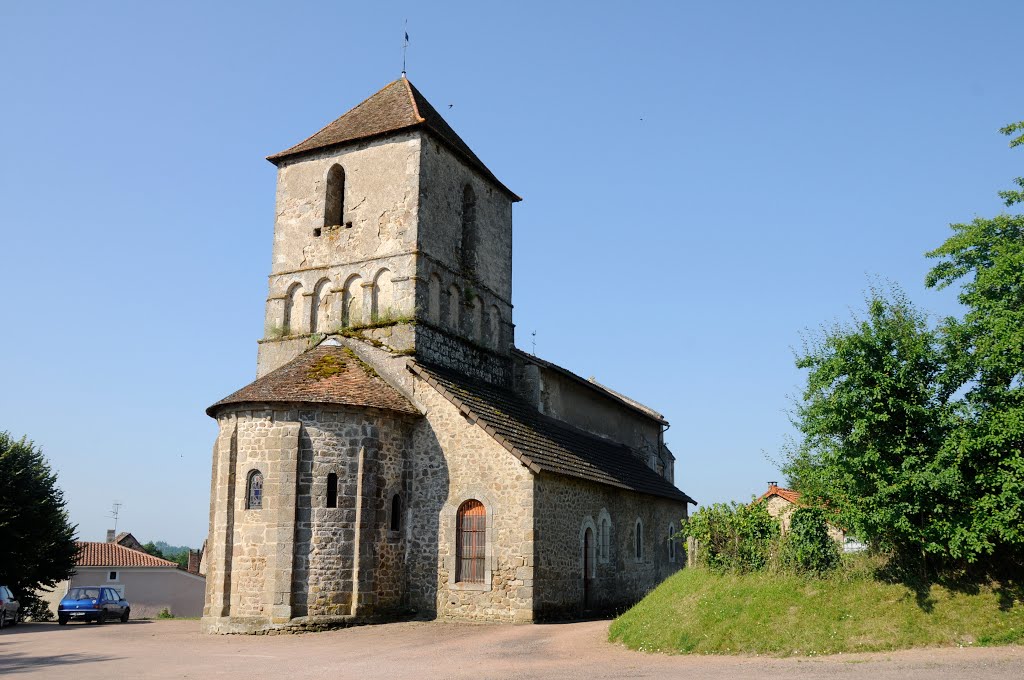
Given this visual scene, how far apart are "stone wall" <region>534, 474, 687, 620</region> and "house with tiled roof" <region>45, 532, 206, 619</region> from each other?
22.5 metres

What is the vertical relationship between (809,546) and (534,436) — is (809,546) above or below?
below

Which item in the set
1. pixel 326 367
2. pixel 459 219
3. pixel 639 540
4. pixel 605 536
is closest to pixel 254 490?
pixel 326 367

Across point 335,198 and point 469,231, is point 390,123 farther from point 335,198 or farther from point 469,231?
point 469,231

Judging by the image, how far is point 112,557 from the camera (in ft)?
138

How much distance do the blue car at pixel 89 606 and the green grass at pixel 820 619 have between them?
1695cm

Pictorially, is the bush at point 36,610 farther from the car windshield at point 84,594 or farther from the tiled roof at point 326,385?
the tiled roof at point 326,385

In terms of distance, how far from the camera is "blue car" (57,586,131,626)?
25.6 metres

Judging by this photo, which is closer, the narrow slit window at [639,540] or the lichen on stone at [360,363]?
the lichen on stone at [360,363]

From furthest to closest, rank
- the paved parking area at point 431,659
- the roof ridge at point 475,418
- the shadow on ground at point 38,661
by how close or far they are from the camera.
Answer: the roof ridge at point 475,418 → the shadow on ground at point 38,661 → the paved parking area at point 431,659

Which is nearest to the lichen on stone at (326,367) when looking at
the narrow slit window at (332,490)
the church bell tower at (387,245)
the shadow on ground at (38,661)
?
the church bell tower at (387,245)

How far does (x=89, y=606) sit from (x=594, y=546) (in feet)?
49.3

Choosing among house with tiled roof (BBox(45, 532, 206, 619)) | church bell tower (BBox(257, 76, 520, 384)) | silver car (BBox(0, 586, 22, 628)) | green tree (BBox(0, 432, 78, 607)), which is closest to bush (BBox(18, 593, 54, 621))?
green tree (BBox(0, 432, 78, 607))

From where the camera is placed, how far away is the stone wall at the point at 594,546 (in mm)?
21438

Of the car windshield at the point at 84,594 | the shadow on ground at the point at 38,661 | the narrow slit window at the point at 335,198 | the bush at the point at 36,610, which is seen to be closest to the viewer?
the shadow on ground at the point at 38,661
